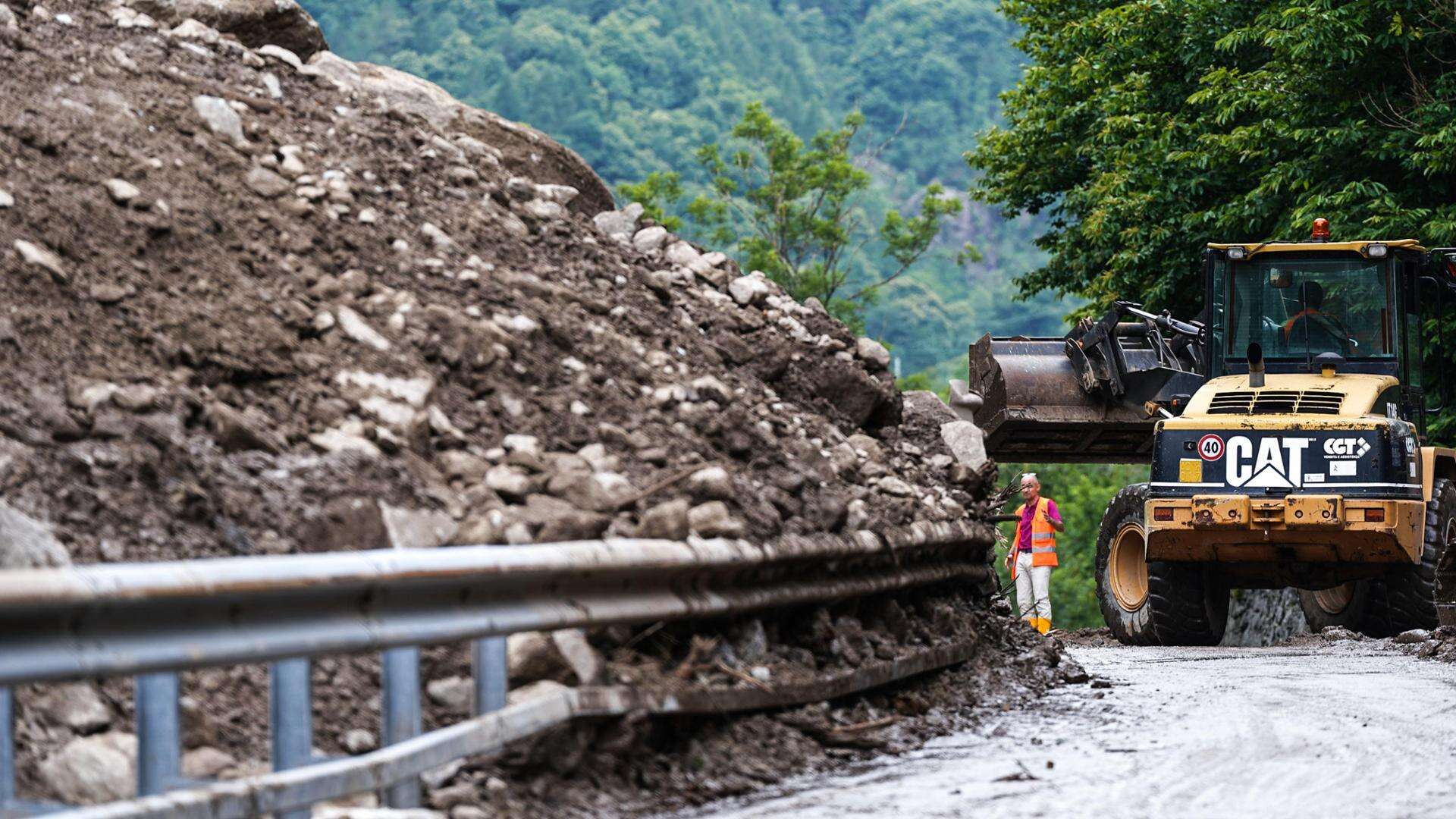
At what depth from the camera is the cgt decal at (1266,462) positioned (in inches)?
606

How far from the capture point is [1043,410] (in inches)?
753

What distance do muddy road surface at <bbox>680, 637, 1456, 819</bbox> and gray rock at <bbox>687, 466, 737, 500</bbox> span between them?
129cm

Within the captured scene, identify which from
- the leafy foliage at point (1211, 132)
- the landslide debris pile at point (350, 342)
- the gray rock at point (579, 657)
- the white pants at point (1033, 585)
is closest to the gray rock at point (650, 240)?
the landslide debris pile at point (350, 342)

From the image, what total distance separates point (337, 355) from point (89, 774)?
3.01 meters

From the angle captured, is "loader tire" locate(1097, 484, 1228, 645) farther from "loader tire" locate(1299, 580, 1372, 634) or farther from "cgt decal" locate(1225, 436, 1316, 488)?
"loader tire" locate(1299, 580, 1372, 634)

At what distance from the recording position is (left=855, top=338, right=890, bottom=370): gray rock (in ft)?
37.6

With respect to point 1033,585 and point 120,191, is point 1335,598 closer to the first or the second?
point 1033,585

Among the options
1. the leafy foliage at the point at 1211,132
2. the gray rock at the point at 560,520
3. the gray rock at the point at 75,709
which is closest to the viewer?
the gray rock at the point at 75,709

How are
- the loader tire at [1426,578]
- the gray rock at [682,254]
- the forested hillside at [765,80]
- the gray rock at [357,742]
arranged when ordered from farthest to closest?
the forested hillside at [765,80] < the loader tire at [1426,578] < the gray rock at [682,254] < the gray rock at [357,742]

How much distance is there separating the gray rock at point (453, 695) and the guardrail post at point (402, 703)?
830mm

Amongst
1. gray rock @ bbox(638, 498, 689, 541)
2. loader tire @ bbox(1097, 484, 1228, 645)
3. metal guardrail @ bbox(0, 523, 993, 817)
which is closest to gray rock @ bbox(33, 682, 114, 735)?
metal guardrail @ bbox(0, 523, 993, 817)

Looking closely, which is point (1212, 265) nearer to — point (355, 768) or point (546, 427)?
point (546, 427)

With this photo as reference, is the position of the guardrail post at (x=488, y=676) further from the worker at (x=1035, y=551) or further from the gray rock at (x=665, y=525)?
the worker at (x=1035, y=551)

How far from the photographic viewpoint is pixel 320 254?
895 centimetres
